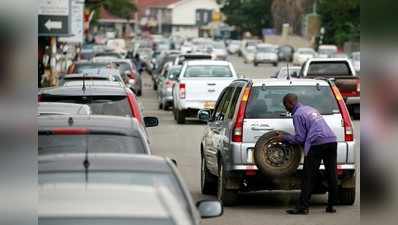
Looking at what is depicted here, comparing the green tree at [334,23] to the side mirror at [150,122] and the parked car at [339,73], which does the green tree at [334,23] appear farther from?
the side mirror at [150,122]

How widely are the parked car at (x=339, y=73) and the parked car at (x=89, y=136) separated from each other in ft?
61.8

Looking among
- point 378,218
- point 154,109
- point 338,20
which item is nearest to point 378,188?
point 378,218

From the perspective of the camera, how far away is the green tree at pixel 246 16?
4429 inches

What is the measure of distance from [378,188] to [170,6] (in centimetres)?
18076

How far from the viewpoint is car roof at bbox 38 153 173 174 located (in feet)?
23.7

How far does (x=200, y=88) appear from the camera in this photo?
29.6 m

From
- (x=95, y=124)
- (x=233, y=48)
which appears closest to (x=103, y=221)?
(x=95, y=124)

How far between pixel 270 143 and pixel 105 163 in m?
6.28

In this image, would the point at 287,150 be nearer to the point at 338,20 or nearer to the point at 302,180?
the point at 302,180

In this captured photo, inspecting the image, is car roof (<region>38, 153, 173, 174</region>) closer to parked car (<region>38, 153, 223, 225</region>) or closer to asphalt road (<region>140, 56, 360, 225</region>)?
parked car (<region>38, 153, 223, 225</region>)

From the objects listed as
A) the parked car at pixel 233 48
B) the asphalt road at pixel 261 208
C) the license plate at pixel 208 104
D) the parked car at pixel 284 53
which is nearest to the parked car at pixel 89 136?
the asphalt road at pixel 261 208

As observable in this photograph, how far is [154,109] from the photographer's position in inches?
1465

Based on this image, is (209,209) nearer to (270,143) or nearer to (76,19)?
(270,143)

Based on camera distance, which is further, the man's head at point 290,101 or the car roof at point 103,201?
the man's head at point 290,101
